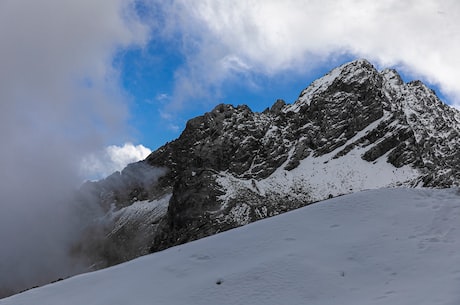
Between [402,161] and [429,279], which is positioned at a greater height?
[402,161]

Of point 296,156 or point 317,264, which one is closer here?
point 317,264

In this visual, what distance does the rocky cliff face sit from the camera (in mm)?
90375

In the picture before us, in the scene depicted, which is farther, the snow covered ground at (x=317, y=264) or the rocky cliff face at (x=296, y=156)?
the rocky cliff face at (x=296, y=156)

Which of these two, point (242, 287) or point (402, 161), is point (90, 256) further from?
point (242, 287)

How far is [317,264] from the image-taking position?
11703 mm

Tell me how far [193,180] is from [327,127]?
37.2 metres

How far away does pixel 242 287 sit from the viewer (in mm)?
11211

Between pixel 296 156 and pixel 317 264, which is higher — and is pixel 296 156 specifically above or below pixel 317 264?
above

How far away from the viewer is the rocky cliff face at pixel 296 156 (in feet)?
297

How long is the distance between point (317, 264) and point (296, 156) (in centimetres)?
10046

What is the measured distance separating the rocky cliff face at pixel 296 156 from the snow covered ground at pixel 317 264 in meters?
55.0

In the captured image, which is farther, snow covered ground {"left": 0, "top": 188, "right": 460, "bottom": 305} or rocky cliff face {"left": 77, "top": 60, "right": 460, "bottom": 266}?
rocky cliff face {"left": 77, "top": 60, "right": 460, "bottom": 266}

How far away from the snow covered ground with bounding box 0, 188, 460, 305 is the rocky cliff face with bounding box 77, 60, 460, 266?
55011 mm

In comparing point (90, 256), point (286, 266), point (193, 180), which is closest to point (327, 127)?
point (193, 180)
